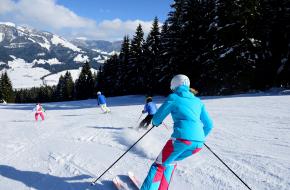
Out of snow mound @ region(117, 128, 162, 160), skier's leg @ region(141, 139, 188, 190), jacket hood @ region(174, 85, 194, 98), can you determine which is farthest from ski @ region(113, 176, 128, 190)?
jacket hood @ region(174, 85, 194, 98)

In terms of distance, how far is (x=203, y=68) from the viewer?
3262 cm

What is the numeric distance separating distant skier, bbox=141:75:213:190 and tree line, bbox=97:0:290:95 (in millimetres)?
24841

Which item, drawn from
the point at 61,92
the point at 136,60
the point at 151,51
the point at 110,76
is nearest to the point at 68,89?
the point at 61,92

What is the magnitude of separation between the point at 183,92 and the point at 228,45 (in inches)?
1037

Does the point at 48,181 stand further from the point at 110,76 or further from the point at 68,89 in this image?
the point at 68,89

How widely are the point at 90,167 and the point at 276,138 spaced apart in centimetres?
535

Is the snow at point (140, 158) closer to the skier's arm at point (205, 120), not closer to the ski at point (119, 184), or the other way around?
the ski at point (119, 184)

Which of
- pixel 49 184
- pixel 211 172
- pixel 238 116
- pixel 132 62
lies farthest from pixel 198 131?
pixel 132 62

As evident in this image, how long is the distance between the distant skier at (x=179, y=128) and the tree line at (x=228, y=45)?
24841 millimetres

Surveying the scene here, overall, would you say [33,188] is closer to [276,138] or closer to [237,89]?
[276,138]

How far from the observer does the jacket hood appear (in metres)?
4.61

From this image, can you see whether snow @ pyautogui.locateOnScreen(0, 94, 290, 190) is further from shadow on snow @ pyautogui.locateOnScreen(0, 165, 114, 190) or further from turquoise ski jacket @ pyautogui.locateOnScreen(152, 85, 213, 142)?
turquoise ski jacket @ pyautogui.locateOnScreen(152, 85, 213, 142)

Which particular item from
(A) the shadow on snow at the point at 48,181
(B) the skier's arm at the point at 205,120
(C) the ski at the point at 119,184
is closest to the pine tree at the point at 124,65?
(A) the shadow on snow at the point at 48,181

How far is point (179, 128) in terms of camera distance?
4543mm
